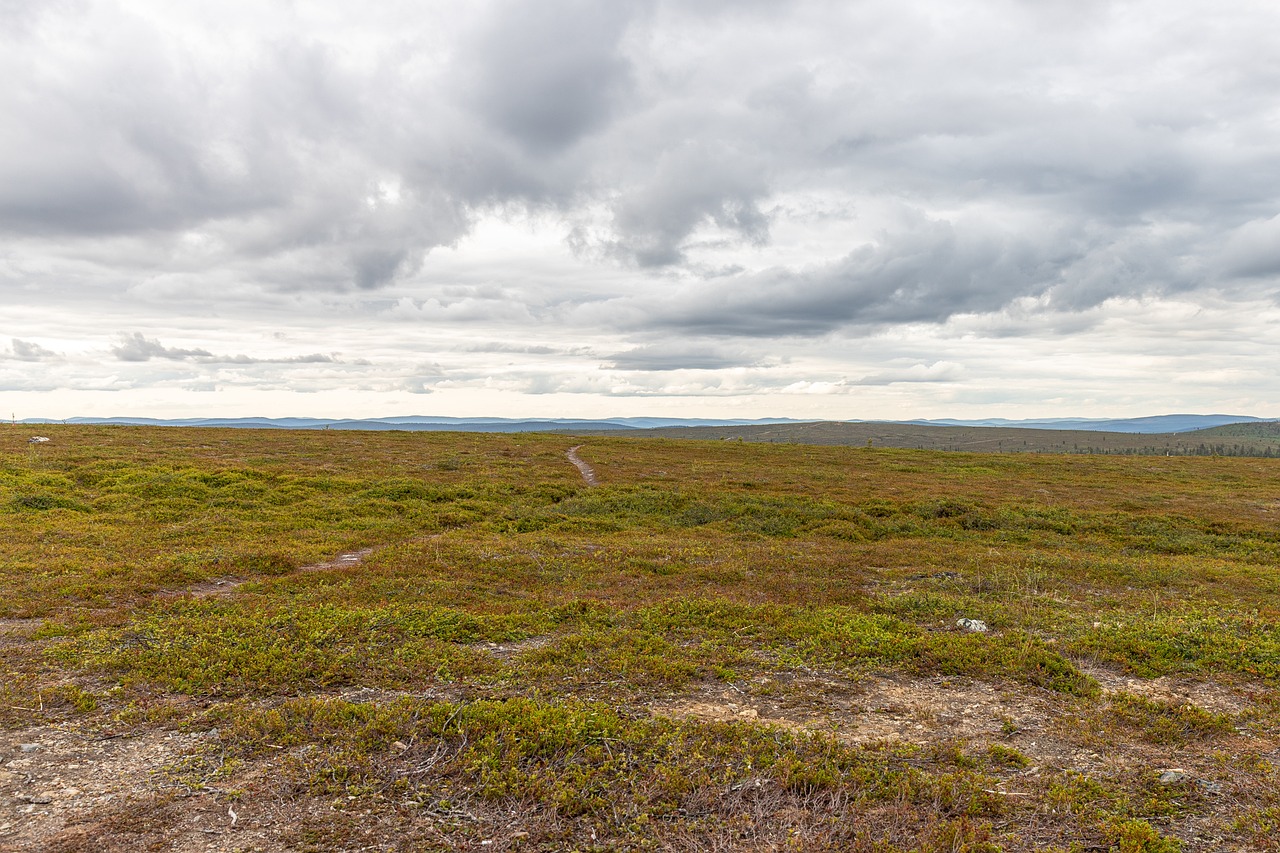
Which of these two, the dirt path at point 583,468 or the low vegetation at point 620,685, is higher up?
the dirt path at point 583,468

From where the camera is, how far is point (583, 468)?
168 ft

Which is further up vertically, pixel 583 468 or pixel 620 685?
pixel 583 468

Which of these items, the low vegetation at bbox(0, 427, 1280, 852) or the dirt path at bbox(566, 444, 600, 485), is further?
the dirt path at bbox(566, 444, 600, 485)

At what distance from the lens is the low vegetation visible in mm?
7848

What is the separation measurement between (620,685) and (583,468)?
3964 cm

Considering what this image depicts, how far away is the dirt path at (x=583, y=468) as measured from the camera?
145ft

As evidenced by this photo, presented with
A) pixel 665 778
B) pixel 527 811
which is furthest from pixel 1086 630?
pixel 527 811

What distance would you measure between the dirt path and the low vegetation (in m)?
15.1

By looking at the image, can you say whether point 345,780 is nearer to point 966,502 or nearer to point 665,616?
point 665,616

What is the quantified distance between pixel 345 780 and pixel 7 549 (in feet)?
65.0

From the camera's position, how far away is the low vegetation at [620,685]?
7.85m

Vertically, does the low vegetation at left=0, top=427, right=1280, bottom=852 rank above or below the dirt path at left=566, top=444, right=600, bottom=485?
below

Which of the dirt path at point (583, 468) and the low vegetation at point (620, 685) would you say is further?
the dirt path at point (583, 468)

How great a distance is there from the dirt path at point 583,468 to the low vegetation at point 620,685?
49.6 feet
